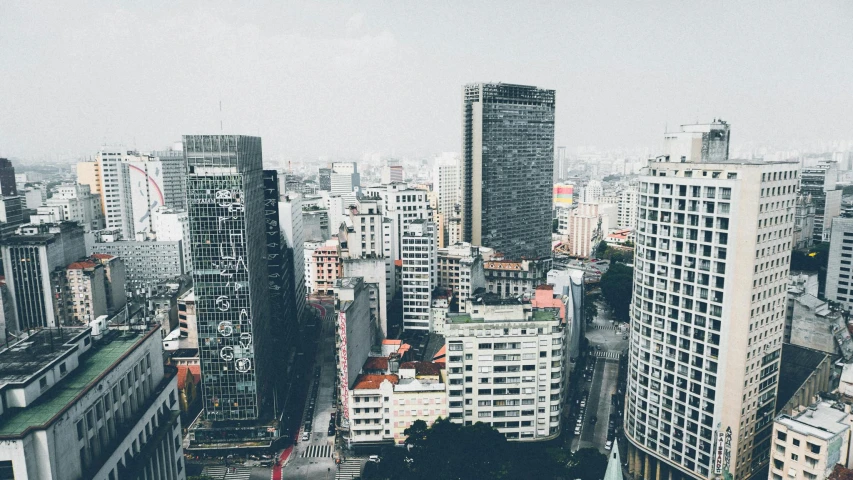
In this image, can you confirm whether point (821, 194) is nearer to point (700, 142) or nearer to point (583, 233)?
point (583, 233)

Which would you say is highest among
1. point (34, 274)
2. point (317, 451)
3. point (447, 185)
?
point (447, 185)

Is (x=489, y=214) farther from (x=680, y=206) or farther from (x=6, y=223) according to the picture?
(x=6, y=223)

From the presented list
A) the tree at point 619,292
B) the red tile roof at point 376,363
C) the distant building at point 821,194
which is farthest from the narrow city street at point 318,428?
the distant building at point 821,194

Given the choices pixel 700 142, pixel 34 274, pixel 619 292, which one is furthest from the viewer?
pixel 619 292

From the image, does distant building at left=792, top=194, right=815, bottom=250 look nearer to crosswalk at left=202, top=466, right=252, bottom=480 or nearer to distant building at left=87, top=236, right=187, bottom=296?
crosswalk at left=202, top=466, right=252, bottom=480

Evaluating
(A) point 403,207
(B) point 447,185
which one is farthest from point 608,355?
(B) point 447,185

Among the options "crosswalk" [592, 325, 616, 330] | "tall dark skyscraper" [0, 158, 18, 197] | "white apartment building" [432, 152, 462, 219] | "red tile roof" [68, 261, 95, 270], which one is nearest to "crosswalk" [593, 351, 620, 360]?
"crosswalk" [592, 325, 616, 330]
